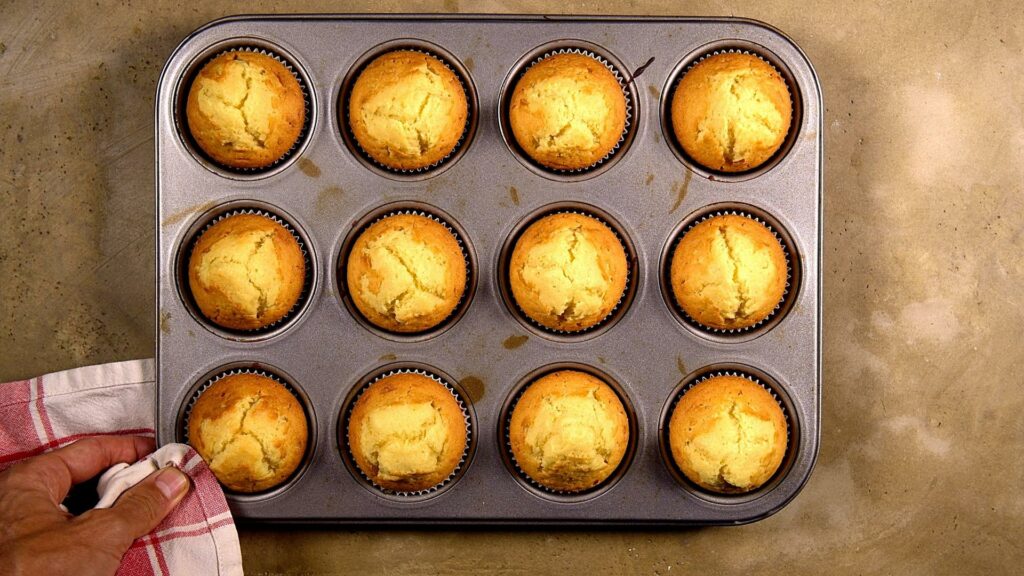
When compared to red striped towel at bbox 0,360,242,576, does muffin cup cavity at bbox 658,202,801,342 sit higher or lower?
higher

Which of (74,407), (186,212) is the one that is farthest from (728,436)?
(74,407)

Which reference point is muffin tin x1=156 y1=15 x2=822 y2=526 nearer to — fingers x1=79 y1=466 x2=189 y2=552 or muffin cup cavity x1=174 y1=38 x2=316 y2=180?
muffin cup cavity x1=174 y1=38 x2=316 y2=180

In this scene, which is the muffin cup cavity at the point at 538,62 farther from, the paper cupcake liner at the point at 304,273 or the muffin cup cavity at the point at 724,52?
the paper cupcake liner at the point at 304,273

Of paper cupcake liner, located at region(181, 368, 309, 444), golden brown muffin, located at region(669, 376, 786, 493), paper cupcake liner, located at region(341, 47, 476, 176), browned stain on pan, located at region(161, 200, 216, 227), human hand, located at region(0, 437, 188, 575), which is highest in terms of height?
paper cupcake liner, located at region(341, 47, 476, 176)

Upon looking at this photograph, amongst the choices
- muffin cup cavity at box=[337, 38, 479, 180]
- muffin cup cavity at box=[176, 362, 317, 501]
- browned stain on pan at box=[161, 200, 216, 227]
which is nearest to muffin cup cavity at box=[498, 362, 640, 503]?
muffin cup cavity at box=[176, 362, 317, 501]

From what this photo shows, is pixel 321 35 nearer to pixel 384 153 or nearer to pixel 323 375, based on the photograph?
pixel 384 153

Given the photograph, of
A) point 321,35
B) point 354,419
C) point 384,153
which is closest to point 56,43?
point 321,35

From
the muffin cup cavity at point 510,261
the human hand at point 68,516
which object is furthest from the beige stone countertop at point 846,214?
the muffin cup cavity at point 510,261
